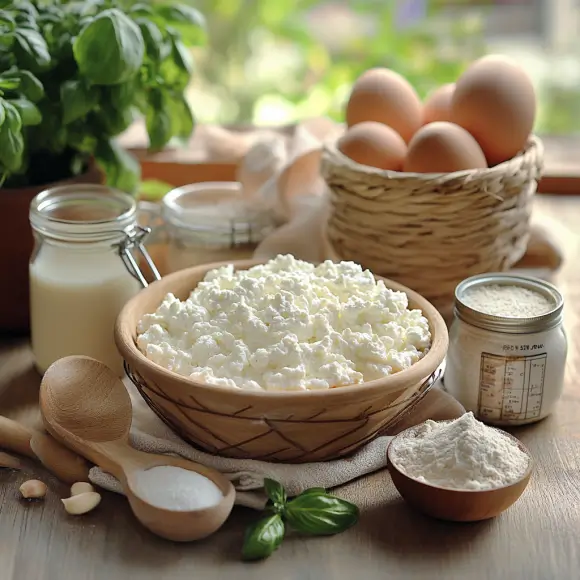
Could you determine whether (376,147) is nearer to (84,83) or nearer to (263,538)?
(84,83)

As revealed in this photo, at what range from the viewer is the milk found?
130 centimetres

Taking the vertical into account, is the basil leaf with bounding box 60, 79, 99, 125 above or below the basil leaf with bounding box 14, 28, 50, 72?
below

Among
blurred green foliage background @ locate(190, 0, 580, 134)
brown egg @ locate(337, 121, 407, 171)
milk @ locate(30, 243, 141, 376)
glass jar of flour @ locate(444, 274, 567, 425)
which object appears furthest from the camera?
blurred green foliage background @ locate(190, 0, 580, 134)

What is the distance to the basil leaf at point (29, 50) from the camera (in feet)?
4.18

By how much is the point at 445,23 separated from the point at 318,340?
194 centimetres

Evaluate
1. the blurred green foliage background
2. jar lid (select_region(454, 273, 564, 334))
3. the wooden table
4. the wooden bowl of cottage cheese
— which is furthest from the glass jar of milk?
the blurred green foliage background

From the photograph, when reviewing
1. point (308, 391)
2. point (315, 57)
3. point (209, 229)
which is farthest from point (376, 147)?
point (315, 57)

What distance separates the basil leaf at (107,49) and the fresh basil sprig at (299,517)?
580mm

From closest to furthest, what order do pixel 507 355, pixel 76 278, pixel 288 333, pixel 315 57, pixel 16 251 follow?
1. pixel 288 333
2. pixel 507 355
3. pixel 76 278
4. pixel 16 251
5. pixel 315 57

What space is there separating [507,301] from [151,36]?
2.07 ft

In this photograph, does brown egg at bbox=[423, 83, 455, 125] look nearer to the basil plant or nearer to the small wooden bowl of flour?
the basil plant

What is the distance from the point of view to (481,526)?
1.06 meters

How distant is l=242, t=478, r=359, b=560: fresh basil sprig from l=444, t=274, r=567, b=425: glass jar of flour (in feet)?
0.91

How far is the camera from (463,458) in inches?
40.8
